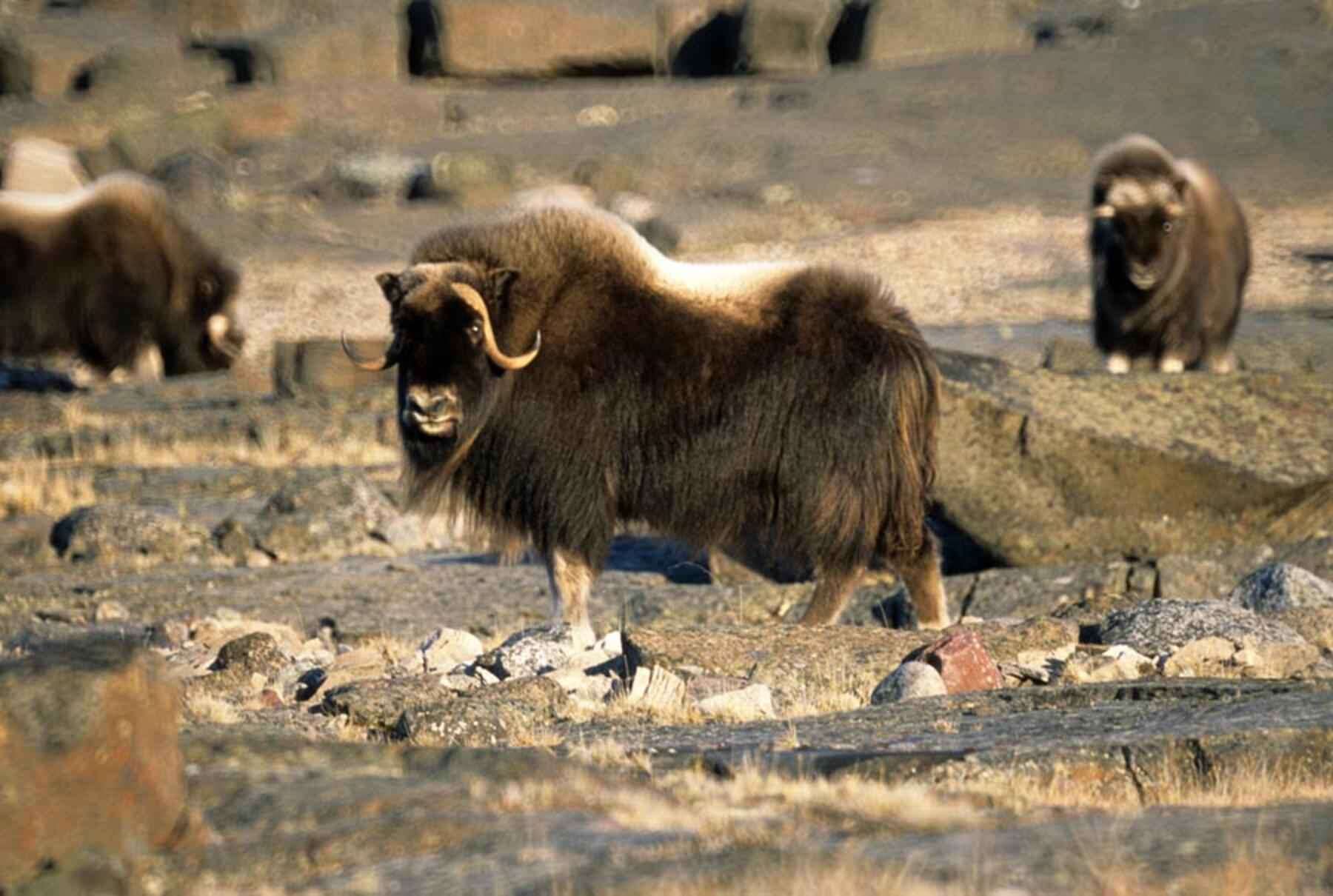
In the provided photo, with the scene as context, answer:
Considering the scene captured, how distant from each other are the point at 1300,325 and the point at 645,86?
1512 centimetres

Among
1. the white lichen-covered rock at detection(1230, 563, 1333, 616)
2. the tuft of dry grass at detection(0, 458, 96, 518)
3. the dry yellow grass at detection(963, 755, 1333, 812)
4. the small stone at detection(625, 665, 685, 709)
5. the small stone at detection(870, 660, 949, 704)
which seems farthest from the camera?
the tuft of dry grass at detection(0, 458, 96, 518)

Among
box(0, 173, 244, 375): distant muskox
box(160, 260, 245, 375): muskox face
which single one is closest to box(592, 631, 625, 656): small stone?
box(0, 173, 244, 375): distant muskox

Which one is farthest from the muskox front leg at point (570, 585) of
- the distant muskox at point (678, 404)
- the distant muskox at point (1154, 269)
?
the distant muskox at point (1154, 269)

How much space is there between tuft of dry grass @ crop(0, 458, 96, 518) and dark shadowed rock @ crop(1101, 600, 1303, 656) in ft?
21.0

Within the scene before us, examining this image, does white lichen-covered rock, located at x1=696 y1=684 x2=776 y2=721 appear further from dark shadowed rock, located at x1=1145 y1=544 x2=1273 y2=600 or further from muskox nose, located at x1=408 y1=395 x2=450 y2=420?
dark shadowed rock, located at x1=1145 y1=544 x2=1273 y2=600

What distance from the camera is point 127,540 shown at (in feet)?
34.8

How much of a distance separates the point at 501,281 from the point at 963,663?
7.73 ft

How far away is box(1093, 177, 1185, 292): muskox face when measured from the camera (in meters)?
13.7

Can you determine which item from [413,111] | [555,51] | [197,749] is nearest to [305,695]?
[197,749]

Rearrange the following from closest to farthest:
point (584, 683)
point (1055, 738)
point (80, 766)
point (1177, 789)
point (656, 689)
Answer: point (80, 766) → point (1177, 789) → point (1055, 738) → point (656, 689) → point (584, 683)

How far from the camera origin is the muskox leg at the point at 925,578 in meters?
8.01

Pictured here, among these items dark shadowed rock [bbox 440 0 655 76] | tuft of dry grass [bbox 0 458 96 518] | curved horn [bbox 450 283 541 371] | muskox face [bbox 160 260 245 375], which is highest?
dark shadowed rock [bbox 440 0 655 76]

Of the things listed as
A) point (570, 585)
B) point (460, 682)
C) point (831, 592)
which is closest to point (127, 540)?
point (570, 585)

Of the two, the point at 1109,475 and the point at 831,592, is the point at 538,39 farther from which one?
the point at 831,592
